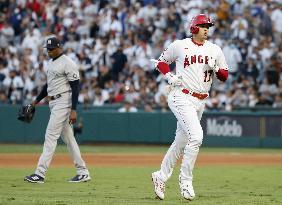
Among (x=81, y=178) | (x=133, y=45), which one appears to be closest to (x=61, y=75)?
(x=81, y=178)

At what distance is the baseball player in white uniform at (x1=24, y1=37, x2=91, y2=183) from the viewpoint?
11.5m

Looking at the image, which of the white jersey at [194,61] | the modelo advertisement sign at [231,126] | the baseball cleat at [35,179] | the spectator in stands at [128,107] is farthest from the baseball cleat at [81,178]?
the spectator in stands at [128,107]

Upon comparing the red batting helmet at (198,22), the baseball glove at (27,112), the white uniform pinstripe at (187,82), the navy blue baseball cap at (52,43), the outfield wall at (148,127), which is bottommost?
the outfield wall at (148,127)

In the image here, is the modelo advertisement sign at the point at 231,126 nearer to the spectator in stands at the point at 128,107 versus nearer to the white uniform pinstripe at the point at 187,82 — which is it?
the spectator in stands at the point at 128,107

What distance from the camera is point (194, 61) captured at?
9281 mm

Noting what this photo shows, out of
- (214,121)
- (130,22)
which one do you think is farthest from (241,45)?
(130,22)

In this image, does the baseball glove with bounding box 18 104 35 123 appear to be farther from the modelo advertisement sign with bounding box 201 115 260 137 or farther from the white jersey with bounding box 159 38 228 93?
the modelo advertisement sign with bounding box 201 115 260 137

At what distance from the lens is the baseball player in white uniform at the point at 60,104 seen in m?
11.5

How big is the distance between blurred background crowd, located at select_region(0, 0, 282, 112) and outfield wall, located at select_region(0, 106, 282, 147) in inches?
14.6

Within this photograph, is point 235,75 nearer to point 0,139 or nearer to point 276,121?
point 276,121

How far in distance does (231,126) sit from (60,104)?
10500mm

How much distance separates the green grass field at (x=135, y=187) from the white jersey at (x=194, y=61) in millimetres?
1302

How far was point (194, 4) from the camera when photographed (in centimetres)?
2316

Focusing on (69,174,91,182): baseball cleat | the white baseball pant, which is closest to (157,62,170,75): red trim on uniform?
the white baseball pant
